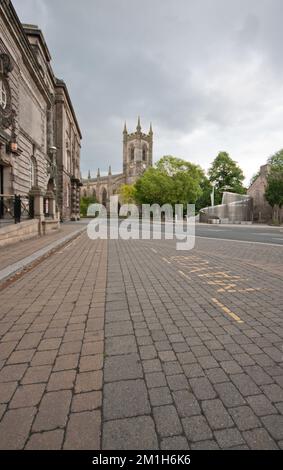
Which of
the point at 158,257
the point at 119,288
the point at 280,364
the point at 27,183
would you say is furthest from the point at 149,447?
the point at 27,183

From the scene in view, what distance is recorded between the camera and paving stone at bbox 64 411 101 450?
180cm

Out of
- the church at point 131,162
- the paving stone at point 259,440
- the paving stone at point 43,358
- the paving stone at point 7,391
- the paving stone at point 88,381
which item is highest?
the church at point 131,162

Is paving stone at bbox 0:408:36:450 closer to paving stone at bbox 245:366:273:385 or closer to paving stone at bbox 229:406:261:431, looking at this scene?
paving stone at bbox 229:406:261:431

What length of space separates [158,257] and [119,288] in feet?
13.8

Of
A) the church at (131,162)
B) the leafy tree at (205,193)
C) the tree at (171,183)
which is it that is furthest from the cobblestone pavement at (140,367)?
the church at (131,162)

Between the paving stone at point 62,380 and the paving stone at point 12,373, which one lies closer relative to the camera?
the paving stone at point 62,380

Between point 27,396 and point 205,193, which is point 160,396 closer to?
point 27,396

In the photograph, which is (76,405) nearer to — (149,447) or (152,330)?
(149,447)

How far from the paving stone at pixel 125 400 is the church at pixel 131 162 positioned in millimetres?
92598

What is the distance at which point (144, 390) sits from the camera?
2354 mm

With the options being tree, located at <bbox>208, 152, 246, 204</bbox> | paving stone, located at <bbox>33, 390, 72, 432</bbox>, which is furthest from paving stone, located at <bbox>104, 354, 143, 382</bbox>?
tree, located at <bbox>208, 152, 246, 204</bbox>

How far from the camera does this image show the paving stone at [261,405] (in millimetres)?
2102

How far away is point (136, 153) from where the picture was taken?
94.1 metres

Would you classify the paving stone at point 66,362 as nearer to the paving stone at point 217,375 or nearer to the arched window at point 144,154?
the paving stone at point 217,375
